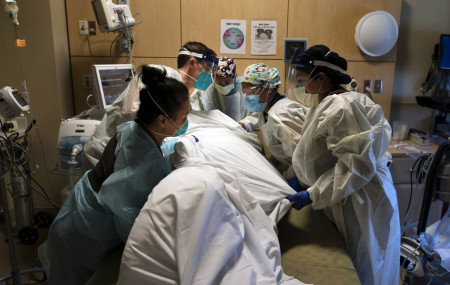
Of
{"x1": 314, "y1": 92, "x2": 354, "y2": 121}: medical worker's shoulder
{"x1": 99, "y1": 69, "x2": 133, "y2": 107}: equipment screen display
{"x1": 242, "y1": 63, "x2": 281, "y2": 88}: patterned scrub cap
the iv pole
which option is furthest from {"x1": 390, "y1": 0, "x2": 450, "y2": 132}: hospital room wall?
the iv pole

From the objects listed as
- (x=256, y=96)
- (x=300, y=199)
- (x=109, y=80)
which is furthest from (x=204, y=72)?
(x=300, y=199)

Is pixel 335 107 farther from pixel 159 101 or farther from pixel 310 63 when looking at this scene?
pixel 159 101

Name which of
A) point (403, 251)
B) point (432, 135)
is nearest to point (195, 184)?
point (403, 251)

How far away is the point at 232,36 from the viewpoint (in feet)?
9.68

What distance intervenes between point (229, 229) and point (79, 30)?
8.22 ft

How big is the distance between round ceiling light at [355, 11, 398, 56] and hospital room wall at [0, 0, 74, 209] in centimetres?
247

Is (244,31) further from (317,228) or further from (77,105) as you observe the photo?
(317,228)

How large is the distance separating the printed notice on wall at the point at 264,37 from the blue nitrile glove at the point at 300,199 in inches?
67.4

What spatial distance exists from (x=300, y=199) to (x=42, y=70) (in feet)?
7.20

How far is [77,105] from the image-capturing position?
296 cm

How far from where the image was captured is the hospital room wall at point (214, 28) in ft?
9.43

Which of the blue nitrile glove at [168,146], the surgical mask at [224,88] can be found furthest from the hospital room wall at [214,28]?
the blue nitrile glove at [168,146]

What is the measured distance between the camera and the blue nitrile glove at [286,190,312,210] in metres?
1.61

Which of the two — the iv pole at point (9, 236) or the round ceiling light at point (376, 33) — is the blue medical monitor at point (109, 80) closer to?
the iv pole at point (9, 236)
